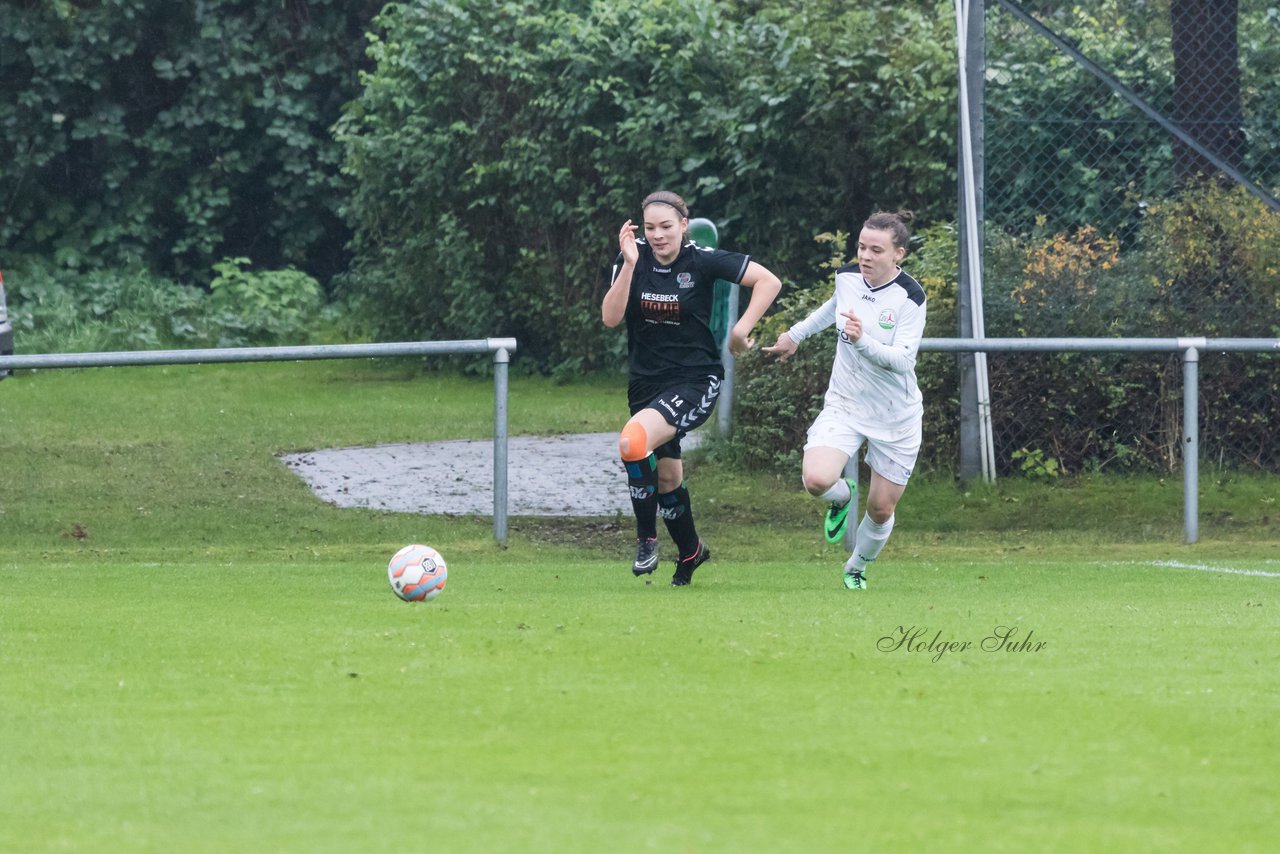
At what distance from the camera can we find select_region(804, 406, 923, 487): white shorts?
9.04 metres

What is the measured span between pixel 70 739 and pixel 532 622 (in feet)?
8.26

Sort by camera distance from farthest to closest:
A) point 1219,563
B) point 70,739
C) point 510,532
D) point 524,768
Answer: point 510,532 < point 1219,563 < point 70,739 < point 524,768

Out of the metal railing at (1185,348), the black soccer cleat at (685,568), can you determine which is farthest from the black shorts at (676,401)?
the metal railing at (1185,348)

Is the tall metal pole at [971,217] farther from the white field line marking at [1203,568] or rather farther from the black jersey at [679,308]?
the black jersey at [679,308]

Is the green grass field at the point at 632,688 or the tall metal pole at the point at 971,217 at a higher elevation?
the tall metal pole at the point at 971,217

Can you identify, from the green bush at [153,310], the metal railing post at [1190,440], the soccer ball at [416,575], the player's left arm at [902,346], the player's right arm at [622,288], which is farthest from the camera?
the green bush at [153,310]

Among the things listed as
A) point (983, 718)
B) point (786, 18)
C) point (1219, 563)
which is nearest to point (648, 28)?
point (786, 18)

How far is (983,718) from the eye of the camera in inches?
210

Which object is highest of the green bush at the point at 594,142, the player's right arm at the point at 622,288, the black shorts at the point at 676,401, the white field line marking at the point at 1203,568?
the green bush at the point at 594,142

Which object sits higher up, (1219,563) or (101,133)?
(101,133)

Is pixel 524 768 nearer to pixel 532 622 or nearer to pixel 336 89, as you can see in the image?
pixel 532 622

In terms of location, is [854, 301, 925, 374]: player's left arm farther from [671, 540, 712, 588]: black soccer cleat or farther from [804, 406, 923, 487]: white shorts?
[671, 540, 712, 588]: black soccer cleat

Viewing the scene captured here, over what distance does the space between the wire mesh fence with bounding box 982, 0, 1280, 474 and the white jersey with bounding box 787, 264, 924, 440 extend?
362 centimetres

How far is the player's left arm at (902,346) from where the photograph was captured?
8664mm
